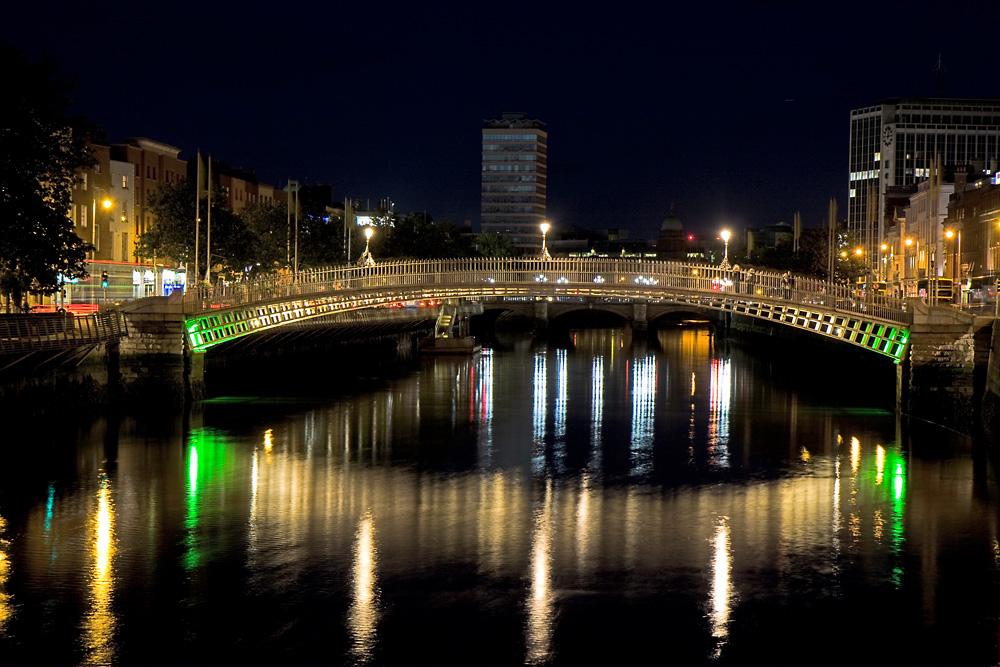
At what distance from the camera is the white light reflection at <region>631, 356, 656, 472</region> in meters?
41.7

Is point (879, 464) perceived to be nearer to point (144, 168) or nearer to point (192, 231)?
point (192, 231)

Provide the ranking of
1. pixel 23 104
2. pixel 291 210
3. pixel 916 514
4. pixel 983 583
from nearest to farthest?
pixel 983 583
pixel 916 514
pixel 23 104
pixel 291 210

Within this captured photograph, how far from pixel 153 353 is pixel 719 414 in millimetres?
24031

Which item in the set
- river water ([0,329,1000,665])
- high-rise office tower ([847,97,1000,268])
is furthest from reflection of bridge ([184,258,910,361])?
high-rise office tower ([847,97,1000,268])

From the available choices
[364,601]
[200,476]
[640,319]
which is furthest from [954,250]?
[364,601]

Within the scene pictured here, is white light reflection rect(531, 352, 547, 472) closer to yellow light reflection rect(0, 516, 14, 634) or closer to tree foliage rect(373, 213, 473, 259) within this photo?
yellow light reflection rect(0, 516, 14, 634)

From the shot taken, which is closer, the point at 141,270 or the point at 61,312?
the point at 61,312

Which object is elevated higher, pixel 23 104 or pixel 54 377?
pixel 23 104

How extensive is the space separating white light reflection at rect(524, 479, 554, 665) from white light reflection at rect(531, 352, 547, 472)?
9.38m

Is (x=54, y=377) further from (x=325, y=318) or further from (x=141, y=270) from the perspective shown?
(x=141, y=270)

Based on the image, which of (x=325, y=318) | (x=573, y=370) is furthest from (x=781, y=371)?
(x=325, y=318)

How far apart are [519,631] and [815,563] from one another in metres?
7.84

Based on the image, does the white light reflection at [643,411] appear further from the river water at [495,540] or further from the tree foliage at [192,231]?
the tree foliage at [192,231]

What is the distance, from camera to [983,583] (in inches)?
974
